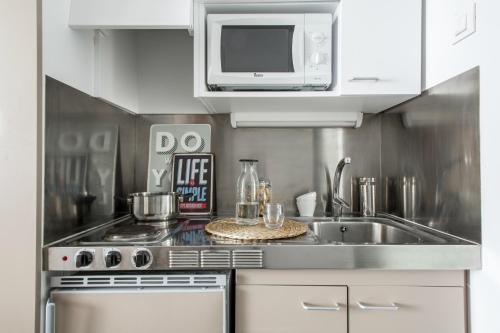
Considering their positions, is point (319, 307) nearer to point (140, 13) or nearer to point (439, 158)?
point (439, 158)

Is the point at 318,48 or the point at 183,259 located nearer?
the point at 183,259

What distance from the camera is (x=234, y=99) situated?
142 cm

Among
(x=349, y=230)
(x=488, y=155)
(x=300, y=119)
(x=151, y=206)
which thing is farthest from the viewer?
(x=300, y=119)

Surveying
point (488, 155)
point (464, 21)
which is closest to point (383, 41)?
point (464, 21)

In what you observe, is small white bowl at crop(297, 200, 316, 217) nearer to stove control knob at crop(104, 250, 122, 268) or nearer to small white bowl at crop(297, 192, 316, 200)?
small white bowl at crop(297, 192, 316, 200)

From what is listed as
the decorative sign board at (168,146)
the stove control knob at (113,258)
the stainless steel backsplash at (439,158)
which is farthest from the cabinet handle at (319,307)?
the decorative sign board at (168,146)

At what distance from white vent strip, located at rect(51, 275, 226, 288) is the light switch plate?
1073 millimetres

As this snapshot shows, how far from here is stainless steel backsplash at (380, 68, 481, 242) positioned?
1041 mm

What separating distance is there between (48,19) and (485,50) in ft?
4.44

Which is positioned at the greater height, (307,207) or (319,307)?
(307,207)

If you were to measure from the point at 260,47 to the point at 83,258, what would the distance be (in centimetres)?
99

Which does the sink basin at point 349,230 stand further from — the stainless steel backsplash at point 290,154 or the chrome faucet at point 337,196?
the stainless steel backsplash at point 290,154

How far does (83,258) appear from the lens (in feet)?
3.46

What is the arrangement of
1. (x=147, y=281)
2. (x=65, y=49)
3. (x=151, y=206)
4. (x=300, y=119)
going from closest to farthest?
(x=147, y=281) → (x=65, y=49) → (x=151, y=206) → (x=300, y=119)
